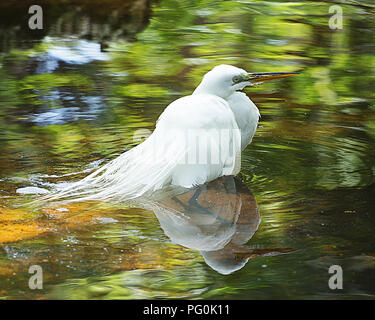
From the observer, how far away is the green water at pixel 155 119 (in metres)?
2.97

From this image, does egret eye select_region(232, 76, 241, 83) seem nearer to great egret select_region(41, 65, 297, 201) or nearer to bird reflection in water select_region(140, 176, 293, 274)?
great egret select_region(41, 65, 297, 201)

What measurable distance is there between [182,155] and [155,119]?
1.32 metres

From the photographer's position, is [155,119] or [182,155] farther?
[155,119]

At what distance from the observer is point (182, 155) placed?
12.9ft

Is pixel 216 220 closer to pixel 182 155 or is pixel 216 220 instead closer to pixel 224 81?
Answer: pixel 182 155

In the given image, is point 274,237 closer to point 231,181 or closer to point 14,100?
point 231,181

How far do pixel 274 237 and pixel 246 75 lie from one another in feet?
4.57

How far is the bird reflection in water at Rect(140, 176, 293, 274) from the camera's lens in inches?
125

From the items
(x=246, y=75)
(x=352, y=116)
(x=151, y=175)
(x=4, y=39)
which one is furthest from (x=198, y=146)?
(x=4, y=39)

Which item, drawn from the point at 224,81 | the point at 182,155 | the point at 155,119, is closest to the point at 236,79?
the point at 224,81

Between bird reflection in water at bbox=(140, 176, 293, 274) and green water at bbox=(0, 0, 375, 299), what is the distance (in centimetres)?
3

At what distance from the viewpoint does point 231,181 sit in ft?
13.7

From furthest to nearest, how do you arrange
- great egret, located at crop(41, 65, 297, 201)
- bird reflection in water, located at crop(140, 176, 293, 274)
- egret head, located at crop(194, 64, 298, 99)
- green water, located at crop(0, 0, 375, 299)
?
1. egret head, located at crop(194, 64, 298, 99)
2. great egret, located at crop(41, 65, 297, 201)
3. bird reflection in water, located at crop(140, 176, 293, 274)
4. green water, located at crop(0, 0, 375, 299)

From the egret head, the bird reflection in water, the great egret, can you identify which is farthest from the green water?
the egret head
